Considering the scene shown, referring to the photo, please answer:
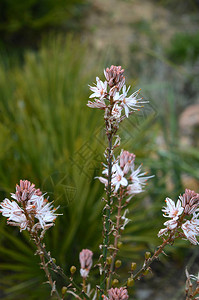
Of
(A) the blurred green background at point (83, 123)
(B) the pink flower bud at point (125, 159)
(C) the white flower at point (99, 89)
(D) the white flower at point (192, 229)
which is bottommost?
(D) the white flower at point (192, 229)

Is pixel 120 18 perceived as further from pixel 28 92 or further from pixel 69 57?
pixel 28 92

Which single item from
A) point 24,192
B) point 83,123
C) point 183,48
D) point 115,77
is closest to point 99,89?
point 115,77

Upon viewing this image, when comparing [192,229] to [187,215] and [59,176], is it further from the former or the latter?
[59,176]

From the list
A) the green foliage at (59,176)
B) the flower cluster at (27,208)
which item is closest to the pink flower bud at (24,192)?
the flower cluster at (27,208)

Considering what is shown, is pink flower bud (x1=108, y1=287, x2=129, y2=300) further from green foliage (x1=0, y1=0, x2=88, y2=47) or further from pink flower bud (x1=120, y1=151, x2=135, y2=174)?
green foliage (x1=0, y1=0, x2=88, y2=47)

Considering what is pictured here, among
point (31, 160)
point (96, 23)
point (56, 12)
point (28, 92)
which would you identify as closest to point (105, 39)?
point (96, 23)

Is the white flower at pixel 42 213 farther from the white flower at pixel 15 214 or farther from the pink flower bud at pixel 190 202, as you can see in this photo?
the pink flower bud at pixel 190 202

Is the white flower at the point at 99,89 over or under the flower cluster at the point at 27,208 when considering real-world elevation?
over
